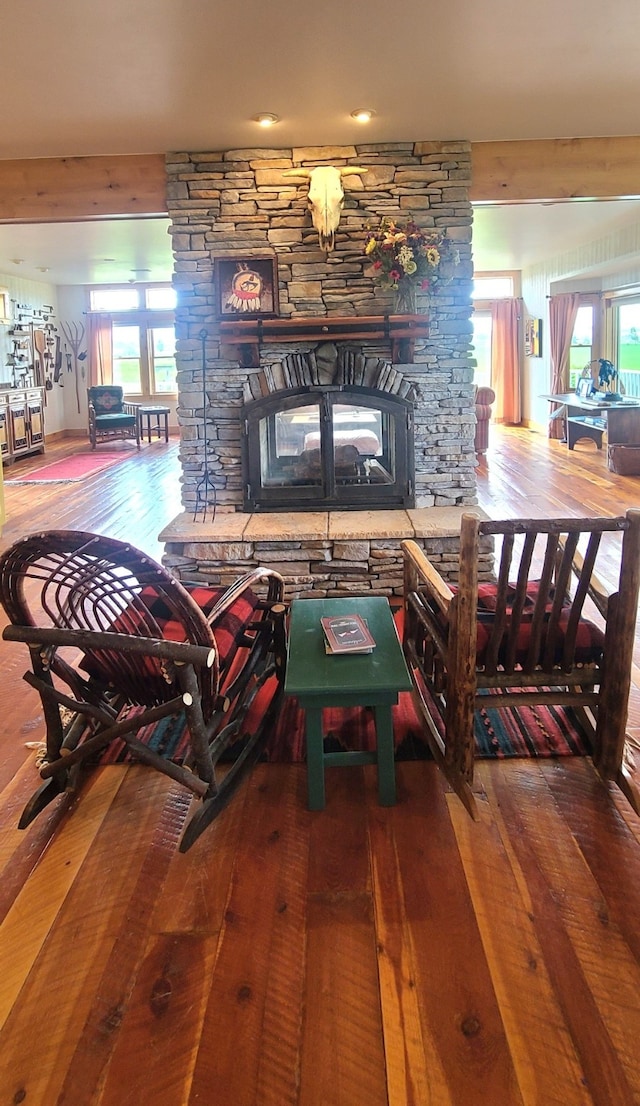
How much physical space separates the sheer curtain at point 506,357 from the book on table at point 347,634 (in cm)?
1097

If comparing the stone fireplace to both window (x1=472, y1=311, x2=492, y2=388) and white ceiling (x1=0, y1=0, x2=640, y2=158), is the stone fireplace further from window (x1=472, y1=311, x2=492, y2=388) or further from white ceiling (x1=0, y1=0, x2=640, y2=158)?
window (x1=472, y1=311, x2=492, y2=388)

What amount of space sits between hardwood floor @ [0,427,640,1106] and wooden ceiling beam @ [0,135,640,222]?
3.50 m

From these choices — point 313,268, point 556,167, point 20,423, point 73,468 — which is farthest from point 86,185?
point 20,423

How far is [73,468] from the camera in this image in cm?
936

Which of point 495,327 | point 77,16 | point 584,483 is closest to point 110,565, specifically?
point 77,16

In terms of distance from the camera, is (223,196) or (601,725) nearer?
(601,725)

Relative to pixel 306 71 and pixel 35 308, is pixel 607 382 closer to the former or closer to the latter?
pixel 306 71

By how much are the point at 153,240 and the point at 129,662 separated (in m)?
7.18

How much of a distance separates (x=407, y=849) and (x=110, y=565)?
1.10m

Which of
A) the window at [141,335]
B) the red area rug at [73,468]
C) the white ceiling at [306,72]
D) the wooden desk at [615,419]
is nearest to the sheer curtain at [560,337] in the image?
the wooden desk at [615,419]

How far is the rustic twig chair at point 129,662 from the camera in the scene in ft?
6.40

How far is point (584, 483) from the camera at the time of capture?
7398 millimetres

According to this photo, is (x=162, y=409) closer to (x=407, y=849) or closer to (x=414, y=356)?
(x=414, y=356)

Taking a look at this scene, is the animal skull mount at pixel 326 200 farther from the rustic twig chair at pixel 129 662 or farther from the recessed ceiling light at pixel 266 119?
the rustic twig chair at pixel 129 662
